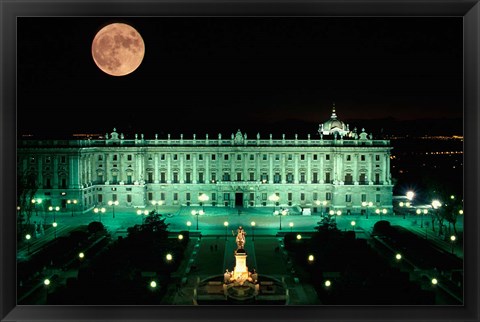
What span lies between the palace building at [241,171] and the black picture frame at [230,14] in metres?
52.8

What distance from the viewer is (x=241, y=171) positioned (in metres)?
64.3

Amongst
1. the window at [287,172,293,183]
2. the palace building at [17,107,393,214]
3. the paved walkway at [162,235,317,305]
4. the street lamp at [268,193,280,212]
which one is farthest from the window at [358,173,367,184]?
the paved walkway at [162,235,317,305]

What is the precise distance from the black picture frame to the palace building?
52761 millimetres

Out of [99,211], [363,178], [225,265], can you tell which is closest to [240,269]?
[225,265]

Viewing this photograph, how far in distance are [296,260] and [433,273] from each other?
27.1ft

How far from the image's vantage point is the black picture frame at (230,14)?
805 centimetres

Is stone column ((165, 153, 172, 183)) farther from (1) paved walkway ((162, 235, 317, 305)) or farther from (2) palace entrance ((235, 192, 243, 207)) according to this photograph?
(1) paved walkway ((162, 235, 317, 305))

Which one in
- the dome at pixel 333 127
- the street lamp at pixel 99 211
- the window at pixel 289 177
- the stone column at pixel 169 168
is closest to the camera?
the street lamp at pixel 99 211

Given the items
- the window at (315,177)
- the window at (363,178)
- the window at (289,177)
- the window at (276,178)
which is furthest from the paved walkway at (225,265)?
the window at (363,178)

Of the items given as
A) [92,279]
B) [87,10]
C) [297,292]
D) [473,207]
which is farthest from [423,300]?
[87,10]

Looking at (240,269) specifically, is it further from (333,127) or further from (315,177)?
(333,127)

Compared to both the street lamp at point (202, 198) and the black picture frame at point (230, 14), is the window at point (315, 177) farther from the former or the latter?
the black picture frame at point (230, 14)

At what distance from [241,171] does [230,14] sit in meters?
56.4

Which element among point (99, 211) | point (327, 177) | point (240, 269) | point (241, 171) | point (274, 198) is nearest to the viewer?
point (240, 269)
